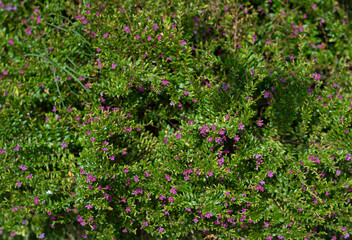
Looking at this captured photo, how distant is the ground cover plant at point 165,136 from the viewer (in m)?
3.17

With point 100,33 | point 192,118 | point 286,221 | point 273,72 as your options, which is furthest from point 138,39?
point 286,221

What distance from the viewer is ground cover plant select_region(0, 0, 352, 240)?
3.17 metres

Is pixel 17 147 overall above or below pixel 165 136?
below

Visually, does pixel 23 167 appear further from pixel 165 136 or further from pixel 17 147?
pixel 165 136

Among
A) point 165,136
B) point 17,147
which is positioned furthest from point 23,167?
point 165,136

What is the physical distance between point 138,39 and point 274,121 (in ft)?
5.19

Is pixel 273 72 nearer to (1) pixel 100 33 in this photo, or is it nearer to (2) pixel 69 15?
(1) pixel 100 33

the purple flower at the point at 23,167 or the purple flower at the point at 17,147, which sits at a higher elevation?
the purple flower at the point at 17,147

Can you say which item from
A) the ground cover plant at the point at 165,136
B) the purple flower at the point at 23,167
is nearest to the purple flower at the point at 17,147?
the ground cover plant at the point at 165,136

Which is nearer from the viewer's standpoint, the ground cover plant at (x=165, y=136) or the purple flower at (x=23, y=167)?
the ground cover plant at (x=165, y=136)

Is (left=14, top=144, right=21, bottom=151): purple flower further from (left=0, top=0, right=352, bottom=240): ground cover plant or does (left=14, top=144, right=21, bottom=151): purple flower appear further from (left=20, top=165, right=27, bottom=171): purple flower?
(left=20, top=165, right=27, bottom=171): purple flower

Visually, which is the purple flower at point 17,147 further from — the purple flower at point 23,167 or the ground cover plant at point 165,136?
the purple flower at point 23,167

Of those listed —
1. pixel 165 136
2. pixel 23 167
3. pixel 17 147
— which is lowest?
pixel 23 167

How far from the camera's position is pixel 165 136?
341 cm
